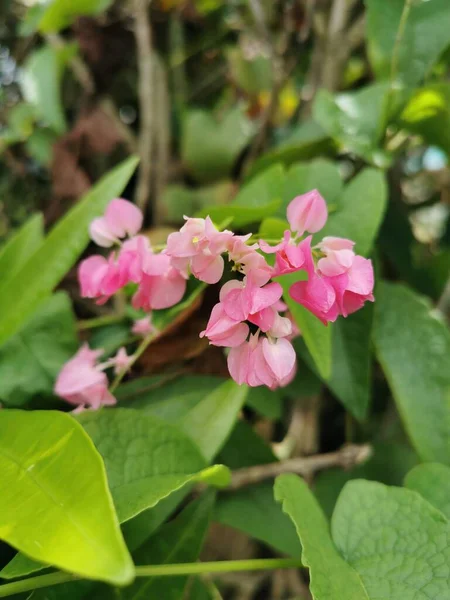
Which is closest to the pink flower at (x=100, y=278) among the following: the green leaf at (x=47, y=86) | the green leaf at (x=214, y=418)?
the green leaf at (x=214, y=418)

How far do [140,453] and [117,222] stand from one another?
0.56 ft

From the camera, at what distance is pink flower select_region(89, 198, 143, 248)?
1.36 feet

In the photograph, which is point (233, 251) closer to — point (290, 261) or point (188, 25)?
point (290, 261)

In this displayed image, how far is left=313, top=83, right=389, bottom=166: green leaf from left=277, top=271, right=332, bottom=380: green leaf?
8.1 inches

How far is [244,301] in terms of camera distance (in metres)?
0.30

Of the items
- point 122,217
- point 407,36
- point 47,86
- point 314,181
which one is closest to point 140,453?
point 122,217

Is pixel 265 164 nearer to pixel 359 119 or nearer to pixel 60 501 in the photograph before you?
pixel 359 119

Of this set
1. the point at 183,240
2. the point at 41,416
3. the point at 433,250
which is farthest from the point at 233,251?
the point at 433,250

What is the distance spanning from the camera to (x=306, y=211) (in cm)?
35

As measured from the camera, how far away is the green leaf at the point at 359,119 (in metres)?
0.53

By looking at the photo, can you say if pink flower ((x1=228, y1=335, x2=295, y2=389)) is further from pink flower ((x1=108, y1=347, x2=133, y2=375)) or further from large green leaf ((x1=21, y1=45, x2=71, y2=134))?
large green leaf ((x1=21, y1=45, x2=71, y2=134))

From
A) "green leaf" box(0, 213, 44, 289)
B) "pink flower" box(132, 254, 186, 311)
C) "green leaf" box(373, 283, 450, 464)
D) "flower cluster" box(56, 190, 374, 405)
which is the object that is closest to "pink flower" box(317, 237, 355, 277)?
"flower cluster" box(56, 190, 374, 405)

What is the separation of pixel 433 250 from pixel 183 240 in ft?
2.10

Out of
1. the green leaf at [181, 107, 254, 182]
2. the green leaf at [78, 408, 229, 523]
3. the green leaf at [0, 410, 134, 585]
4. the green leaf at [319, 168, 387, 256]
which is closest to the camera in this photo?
the green leaf at [0, 410, 134, 585]
